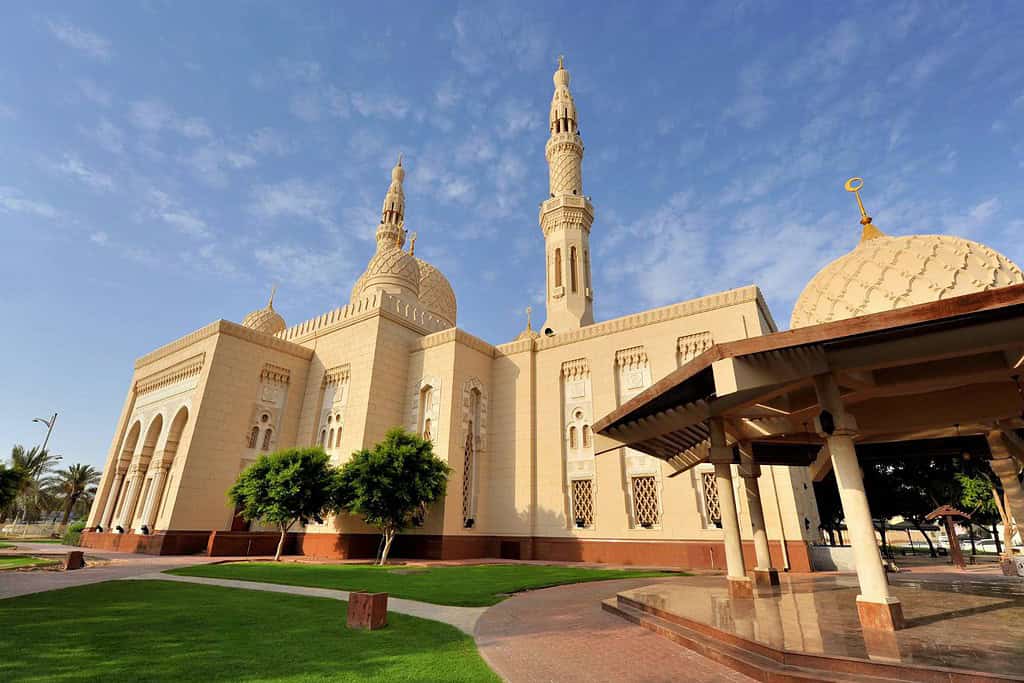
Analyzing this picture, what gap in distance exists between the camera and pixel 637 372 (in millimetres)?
21203

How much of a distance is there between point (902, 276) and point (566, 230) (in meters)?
22.9

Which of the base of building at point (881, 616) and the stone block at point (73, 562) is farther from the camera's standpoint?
the stone block at point (73, 562)

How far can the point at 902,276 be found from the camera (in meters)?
8.88

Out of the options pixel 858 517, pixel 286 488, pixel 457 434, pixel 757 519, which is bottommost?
pixel 858 517

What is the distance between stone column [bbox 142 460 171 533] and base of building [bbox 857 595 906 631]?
979 inches

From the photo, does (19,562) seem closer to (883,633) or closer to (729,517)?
(729,517)

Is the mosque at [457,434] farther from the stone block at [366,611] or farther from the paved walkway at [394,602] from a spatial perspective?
the stone block at [366,611]

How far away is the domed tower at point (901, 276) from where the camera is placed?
8453mm

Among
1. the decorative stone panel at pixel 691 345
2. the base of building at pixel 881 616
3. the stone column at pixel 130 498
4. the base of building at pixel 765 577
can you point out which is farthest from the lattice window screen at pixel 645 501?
the stone column at pixel 130 498

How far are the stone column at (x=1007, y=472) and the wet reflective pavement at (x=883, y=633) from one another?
4.61 feet

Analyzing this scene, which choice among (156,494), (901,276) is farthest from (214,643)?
(156,494)

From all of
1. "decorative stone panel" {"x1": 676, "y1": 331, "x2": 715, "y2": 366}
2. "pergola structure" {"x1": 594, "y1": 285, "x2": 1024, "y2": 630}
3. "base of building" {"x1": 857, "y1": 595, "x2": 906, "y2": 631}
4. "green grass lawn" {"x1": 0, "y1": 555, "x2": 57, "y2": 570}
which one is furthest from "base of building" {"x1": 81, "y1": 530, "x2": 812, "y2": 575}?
"base of building" {"x1": 857, "y1": 595, "x2": 906, "y2": 631}

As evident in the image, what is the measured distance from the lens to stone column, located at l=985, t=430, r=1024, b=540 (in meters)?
9.27

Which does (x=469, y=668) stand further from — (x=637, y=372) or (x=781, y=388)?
(x=637, y=372)
